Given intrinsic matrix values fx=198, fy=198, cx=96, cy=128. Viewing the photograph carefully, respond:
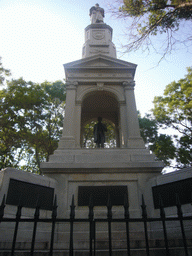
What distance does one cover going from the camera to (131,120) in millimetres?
8891

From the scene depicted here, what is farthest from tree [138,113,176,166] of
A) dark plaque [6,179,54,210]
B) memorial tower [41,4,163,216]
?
dark plaque [6,179,54,210]

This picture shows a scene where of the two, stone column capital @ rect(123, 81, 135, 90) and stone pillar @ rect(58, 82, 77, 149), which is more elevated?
stone column capital @ rect(123, 81, 135, 90)

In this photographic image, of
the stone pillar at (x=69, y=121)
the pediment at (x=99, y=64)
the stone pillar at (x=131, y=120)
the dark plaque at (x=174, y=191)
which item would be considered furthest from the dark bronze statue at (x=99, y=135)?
the dark plaque at (x=174, y=191)

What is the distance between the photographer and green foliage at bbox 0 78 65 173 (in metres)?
16.9

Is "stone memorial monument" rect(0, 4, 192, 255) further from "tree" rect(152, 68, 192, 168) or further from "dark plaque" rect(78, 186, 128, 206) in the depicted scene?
"tree" rect(152, 68, 192, 168)

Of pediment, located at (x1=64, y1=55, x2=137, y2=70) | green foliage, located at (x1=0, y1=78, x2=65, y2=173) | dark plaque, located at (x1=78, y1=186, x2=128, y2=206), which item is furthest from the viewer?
green foliage, located at (x1=0, y1=78, x2=65, y2=173)

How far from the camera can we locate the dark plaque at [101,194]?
634 cm

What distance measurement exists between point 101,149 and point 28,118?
12.1 m

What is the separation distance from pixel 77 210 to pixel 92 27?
14.1 metres

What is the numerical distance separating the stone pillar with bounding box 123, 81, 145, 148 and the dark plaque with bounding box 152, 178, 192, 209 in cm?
234

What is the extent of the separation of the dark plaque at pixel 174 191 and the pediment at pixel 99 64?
6521 mm

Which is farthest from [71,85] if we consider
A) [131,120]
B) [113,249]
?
[113,249]

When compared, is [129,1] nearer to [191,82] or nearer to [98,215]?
[98,215]

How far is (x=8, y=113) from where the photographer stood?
16.9m
